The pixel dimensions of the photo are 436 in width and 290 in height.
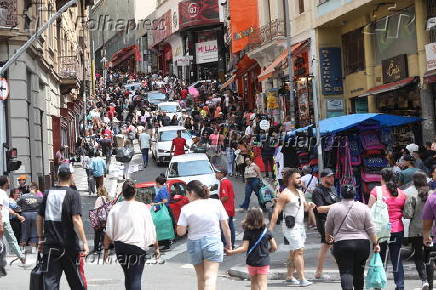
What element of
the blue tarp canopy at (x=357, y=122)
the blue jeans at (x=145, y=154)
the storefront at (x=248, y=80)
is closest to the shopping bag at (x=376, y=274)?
the blue tarp canopy at (x=357, y=122)

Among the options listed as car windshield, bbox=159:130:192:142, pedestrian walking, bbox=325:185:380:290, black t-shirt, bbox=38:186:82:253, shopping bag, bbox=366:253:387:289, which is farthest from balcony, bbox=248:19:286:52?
black t-shirt, bbox=38:186:82:253

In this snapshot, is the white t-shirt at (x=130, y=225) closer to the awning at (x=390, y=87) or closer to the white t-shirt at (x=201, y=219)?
the white t-shirt at (x=201, y=219)

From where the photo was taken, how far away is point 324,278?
14008 mm

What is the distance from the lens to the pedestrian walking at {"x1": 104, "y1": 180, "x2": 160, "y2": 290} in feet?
33.0

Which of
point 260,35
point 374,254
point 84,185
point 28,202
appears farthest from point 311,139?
point 260,35

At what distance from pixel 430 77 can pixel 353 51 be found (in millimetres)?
7869

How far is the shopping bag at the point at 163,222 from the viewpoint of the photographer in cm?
1908

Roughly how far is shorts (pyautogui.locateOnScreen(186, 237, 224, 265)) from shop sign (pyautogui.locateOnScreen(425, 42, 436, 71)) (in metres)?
15.1

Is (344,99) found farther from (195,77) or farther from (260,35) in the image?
(195,77)

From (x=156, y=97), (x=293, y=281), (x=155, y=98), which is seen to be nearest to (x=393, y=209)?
(x=293, y=281)

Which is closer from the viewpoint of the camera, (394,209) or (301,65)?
(394,209)

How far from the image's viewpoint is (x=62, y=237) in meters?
10.0

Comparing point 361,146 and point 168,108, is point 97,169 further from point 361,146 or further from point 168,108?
point 168,108

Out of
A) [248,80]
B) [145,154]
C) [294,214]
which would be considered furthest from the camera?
[248,80]
